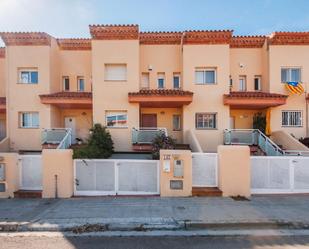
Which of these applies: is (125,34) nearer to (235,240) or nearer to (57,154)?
(57,154)

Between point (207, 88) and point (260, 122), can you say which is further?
point (260, 122)

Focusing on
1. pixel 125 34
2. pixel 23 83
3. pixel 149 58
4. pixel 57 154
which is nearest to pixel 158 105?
pixel 149 58

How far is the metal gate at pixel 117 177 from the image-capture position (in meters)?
8.68

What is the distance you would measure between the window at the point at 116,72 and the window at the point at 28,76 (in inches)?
200

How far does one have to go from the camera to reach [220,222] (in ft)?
20.4

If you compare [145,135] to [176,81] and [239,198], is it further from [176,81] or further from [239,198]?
[239,198]

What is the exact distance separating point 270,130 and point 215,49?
22.4 feet

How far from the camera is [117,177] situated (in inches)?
342

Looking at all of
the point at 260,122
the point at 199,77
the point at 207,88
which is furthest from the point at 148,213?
the point at 260,122

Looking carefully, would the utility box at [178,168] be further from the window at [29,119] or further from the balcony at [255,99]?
the window at [29,119]

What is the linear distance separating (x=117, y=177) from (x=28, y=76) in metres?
11.4

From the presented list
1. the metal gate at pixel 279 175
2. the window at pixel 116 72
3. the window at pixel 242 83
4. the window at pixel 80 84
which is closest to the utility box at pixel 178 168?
the metal gate at pixel 279 175

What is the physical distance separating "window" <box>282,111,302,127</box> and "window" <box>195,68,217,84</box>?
5724 mm

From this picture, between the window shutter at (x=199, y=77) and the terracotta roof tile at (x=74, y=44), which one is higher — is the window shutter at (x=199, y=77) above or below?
below
